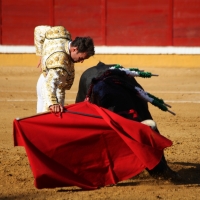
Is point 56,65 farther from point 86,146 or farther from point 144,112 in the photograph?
point 144,112

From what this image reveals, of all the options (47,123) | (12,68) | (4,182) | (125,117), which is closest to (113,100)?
(125,117)

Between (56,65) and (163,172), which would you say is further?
(163,172)

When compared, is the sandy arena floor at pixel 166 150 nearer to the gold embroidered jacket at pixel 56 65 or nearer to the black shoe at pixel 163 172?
the black shoe at pixel 163 172

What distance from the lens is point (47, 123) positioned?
16.1ft

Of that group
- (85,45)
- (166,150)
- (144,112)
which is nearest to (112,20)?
(166,150)

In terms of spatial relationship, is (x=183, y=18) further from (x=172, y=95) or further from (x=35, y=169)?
(x=35, y=169)

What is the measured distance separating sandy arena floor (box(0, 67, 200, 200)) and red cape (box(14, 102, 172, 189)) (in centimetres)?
12

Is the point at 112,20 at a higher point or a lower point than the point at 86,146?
higher

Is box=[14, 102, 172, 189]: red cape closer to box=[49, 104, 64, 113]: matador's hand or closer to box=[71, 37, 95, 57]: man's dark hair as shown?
box=[49, 104, 64, 113]: matador's hand

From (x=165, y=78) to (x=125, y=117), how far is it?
6926 mm

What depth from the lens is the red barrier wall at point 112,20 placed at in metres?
13.6

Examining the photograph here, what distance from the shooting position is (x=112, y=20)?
13773 millimetres

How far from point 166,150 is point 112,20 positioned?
751cm

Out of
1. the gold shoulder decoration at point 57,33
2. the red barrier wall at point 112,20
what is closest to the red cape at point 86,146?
the gold shoulder decoration at point 57,33
